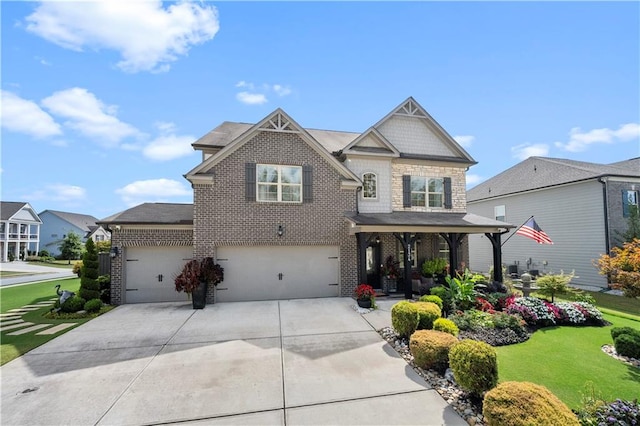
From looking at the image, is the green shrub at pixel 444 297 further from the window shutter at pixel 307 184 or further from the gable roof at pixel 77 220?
the gable roof at pixel 77 220

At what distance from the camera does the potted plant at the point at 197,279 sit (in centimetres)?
1020

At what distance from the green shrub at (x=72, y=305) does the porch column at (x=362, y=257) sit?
1008cm

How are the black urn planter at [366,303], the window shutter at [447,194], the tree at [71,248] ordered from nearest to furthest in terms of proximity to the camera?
the black urn planter at [366,303] → the window shutter at [447,194] → the tree at [71,248]

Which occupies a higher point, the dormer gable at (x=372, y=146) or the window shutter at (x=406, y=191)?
the dormer gable at (x=372, y=146)

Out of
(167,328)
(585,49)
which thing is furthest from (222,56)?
(585,49)

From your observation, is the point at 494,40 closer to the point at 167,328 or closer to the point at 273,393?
the point at 273,393

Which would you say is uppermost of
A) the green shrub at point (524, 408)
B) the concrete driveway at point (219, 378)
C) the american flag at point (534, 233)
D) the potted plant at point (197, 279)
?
the american flag at point (534, 233)

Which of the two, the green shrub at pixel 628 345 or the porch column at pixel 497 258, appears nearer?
the green shrub at pixel 628 345

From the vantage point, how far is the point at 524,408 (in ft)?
11.4

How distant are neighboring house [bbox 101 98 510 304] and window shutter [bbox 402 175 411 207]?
70 centimetres

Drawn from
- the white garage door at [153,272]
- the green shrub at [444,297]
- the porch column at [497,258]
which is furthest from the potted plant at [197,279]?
the porch column at [497,258]

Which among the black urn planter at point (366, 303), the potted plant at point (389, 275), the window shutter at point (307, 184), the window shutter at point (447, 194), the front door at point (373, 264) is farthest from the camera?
the window shutter at point (447, 194)

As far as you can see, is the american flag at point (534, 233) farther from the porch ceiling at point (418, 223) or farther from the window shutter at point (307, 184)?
the window shutter at point (307, 184)

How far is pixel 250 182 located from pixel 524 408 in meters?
10.2
